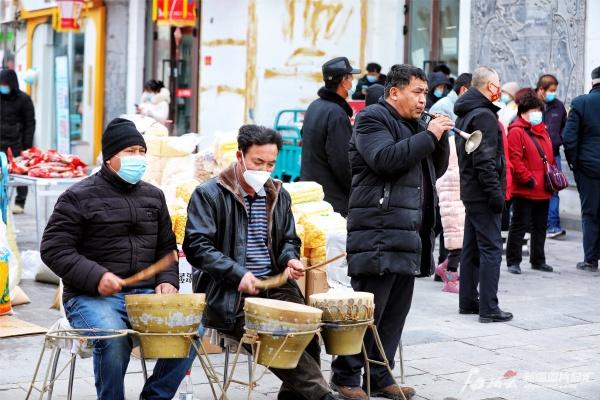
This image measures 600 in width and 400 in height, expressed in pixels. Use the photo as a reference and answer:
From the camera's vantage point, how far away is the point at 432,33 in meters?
17.0

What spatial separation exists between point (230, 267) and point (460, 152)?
3.56m

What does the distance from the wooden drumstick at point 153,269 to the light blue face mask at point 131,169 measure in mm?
426

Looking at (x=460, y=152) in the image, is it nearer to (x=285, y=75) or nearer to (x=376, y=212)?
(x=376, y=212)

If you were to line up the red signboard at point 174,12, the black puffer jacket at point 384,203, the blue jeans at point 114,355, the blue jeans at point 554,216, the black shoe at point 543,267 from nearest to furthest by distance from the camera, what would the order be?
the blue jeans at point 114,355, the black puffer jacket at point 384,203, the black shoe at point 543,267, the blue jeans at point 554,216, the red signboard at point 174,12

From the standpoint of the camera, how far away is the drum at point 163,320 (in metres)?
4.88

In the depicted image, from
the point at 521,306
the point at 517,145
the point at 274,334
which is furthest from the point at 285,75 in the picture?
the point at 274,334

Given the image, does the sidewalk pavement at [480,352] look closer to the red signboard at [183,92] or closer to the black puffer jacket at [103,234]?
the black puffer jacket at [103,234]

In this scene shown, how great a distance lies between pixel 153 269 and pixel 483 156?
3488 mm

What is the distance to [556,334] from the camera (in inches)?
312

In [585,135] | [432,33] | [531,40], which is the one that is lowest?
[585,135]

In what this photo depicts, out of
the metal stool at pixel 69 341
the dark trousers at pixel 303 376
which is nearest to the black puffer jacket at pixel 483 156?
the dark trousers at pixel 303 376

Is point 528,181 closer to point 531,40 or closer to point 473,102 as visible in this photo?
point 473,102

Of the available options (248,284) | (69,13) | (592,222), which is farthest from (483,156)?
(69,13)

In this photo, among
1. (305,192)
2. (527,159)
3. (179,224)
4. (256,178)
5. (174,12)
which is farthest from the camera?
(174,12)
